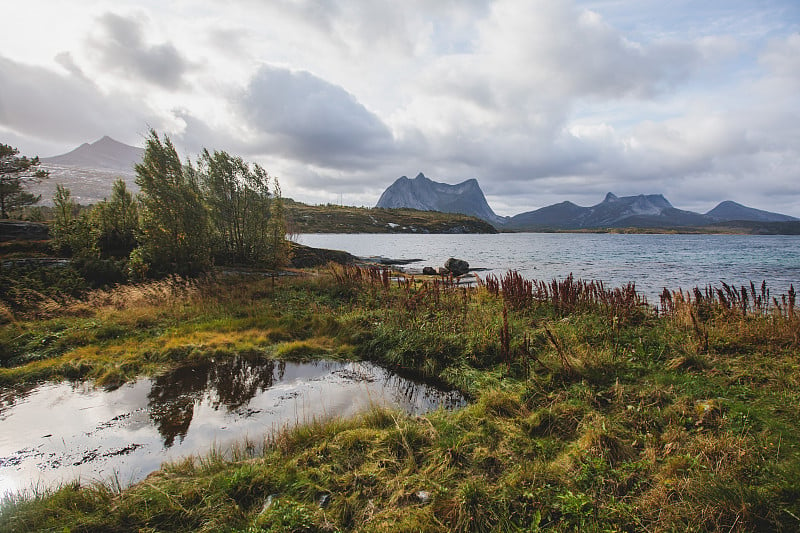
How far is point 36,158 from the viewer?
1433 inches

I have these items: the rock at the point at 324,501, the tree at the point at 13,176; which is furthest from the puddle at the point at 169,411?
the tree at the point at 13,176

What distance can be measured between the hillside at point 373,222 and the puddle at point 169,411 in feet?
420

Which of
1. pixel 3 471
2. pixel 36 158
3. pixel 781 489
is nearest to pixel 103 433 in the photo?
pixel 3 471

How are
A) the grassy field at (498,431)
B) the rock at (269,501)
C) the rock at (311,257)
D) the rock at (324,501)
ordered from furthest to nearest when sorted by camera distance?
1. the rock at (311,257)
2. the rock at (324,501)
3. the rock at (269,501)
4. the grassy field at (498,431)

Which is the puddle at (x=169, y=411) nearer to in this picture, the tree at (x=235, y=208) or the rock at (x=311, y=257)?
the tree at (x=235, y=208)

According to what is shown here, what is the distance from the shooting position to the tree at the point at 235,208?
21.1m

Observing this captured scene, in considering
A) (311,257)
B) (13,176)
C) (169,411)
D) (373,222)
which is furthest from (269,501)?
(373,222)

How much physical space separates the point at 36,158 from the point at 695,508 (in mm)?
55049

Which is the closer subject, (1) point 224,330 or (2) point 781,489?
(2) point 781,489

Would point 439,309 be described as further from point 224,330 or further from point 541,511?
point 541,511

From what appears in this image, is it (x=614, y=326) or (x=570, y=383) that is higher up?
(x=614, y=326)

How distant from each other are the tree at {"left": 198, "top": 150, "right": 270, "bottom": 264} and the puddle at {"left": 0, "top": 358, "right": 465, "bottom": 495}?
14748 millimetres

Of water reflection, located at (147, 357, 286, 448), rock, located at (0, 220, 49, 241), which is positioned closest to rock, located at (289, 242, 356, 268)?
rock, located at (0, 220, 49, 241)

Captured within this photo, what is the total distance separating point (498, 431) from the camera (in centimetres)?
526
